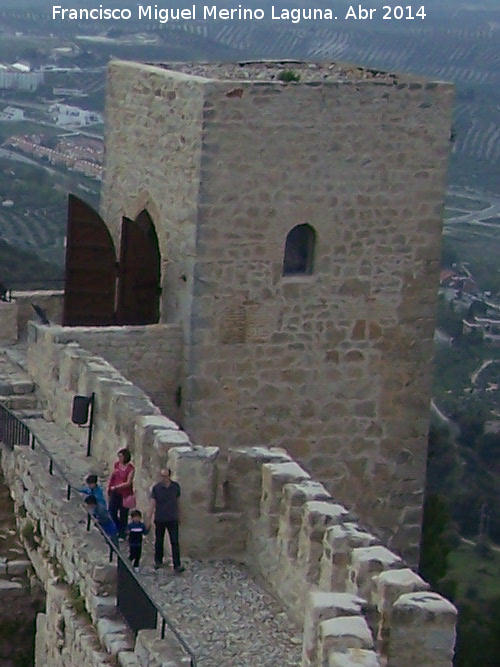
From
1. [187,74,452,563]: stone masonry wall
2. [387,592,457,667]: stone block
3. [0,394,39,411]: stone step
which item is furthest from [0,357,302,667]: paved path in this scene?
[0,394,39,411]: stone step

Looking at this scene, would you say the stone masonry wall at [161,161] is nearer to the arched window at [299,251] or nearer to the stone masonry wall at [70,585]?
the arched window at [299,251]

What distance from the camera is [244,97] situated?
39.0 ft

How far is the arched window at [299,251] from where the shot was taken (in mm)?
12445

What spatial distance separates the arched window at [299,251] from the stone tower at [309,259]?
0.04ft

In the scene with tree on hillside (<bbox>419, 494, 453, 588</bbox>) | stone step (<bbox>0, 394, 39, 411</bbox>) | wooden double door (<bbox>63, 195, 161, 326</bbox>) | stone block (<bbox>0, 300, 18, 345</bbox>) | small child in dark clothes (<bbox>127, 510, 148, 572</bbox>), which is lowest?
tree on hillside (<bbox>419, 494, 453, 588</bbox>)

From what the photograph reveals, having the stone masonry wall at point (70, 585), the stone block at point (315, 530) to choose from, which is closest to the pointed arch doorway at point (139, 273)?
the stone masonry wall at point (70, 585)

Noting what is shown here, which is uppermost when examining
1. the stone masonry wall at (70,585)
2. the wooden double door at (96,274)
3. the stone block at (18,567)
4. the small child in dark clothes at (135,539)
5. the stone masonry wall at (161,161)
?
the stone masonry wall at (161,161)

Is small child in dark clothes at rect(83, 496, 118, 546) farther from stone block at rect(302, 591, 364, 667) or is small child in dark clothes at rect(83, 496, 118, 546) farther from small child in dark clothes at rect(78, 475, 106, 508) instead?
stone block at rect(302, 591, 364, 667)

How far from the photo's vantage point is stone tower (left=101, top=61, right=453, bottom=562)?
12.1 meters

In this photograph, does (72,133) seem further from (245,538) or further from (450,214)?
(245,538)

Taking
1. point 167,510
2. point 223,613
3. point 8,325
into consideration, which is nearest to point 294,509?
point 223,613

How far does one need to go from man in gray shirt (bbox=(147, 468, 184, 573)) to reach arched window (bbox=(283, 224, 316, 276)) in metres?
3.69

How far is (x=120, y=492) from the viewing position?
31.7 ft

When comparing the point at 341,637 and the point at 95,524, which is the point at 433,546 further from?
the point at 341,637
